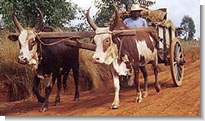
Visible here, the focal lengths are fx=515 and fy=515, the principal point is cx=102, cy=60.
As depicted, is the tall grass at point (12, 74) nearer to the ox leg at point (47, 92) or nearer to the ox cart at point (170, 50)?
the ox leg at point (47, 92)

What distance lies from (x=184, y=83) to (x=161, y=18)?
1.79ft

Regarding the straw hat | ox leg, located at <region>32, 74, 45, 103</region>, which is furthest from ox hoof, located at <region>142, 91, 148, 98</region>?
ox leg, located at <region>32, 74, 45, 103</region>

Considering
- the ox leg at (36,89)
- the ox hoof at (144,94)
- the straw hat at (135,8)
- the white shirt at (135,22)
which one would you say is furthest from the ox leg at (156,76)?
the ox leg at (36,89)

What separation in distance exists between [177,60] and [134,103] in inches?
25.8

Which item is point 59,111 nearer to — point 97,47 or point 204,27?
point 97,47

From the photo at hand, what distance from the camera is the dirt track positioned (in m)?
3.71

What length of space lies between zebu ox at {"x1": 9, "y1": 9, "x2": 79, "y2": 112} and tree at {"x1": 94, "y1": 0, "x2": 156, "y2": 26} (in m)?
0.41

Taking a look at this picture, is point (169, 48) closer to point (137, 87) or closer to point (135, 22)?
point (135, 22)

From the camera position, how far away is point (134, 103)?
385 cm

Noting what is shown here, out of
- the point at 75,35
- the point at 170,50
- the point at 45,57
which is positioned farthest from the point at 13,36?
the point at 170,50

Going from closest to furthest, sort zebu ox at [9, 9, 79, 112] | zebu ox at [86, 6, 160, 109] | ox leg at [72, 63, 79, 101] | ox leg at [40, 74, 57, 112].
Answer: zebu ox at [86, 6, 160, 109], zebu ox at [9, 9, 79, 112], ox leg at [40, 74, 57, 112], ox leg at [72, 63, 79, 101]

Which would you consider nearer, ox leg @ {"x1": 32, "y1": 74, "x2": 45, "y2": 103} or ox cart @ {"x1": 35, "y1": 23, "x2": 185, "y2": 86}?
ox leg @ {"x1": 32, "y1": 74, "x2": 45, "y2": 103}

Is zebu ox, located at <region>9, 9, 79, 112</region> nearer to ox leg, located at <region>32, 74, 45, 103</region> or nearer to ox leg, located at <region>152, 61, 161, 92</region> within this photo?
ox leg, located at <region>32, 74, 45, 103</region>

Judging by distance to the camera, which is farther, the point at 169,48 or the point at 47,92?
the point at 169,48
